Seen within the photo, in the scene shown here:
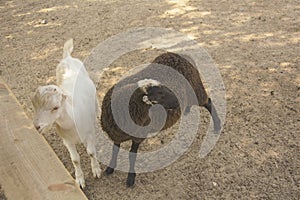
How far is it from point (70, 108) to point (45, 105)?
296mm

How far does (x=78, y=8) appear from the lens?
7004mm

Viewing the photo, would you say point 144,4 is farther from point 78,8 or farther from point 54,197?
point 54,197

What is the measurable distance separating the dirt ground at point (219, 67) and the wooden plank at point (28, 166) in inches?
36.8

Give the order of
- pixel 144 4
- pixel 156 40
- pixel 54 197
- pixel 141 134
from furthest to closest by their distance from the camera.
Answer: pixel 144 4 < pixel 156 40 < pixel 141 134 < pixel 54 197

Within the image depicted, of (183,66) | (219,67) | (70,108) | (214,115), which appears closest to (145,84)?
(70,108)

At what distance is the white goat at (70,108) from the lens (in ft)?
7.89

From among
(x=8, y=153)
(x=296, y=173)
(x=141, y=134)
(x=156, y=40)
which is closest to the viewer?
(x=8, y=153)

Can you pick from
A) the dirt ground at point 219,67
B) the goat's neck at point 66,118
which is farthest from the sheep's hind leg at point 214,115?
the goat's neck at point 66,118

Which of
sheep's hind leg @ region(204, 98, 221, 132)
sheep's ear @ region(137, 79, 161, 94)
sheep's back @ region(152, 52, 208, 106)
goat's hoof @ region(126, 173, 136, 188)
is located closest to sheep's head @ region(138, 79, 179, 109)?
sheep's ear @ region(137, 79, 161, 94)

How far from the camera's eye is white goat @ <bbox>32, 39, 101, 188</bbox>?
241cm

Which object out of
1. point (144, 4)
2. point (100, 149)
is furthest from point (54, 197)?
point (144, 4)

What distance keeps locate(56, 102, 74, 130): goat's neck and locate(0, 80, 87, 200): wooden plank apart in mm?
212

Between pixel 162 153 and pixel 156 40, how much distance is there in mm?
2596

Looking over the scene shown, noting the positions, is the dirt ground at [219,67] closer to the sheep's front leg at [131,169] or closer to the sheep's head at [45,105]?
the sheep's front leg at [131,169]
